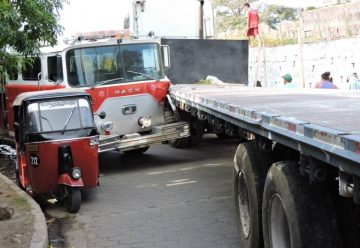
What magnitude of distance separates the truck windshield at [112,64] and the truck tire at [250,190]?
547 centimetres

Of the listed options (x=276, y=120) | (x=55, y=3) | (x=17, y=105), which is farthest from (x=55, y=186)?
(x=276, y=120)

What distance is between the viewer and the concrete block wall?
14695 mm

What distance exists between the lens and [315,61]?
16.4m

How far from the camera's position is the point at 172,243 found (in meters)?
5.98

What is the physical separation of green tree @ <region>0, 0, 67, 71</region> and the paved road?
2.36 metres

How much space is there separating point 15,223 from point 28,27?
2742mm

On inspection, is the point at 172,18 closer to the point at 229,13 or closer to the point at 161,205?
the point at 161,205

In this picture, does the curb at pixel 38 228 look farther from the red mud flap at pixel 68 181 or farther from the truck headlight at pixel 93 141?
the truck headlight at pixel 93 141

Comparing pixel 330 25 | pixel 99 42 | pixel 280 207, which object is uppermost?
pixel 330 25

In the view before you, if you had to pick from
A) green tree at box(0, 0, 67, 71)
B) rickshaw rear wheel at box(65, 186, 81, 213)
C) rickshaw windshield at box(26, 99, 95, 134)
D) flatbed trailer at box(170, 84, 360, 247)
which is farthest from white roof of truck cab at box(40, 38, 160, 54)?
flatbed trailer at box(170, 84, 360, 247)

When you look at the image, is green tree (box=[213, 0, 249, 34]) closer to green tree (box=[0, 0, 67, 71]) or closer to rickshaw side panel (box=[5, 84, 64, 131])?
rickshaw side panel (box=[5, 84, 64, 131])

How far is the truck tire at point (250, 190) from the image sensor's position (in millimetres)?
4859

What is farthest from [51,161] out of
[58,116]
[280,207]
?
[280,207]

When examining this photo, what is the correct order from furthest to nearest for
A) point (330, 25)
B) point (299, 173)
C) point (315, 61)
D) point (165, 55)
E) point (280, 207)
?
point (330, 25)
point (315, 61)
point (165, 55)
point (280, 207)
point (299, 173)
